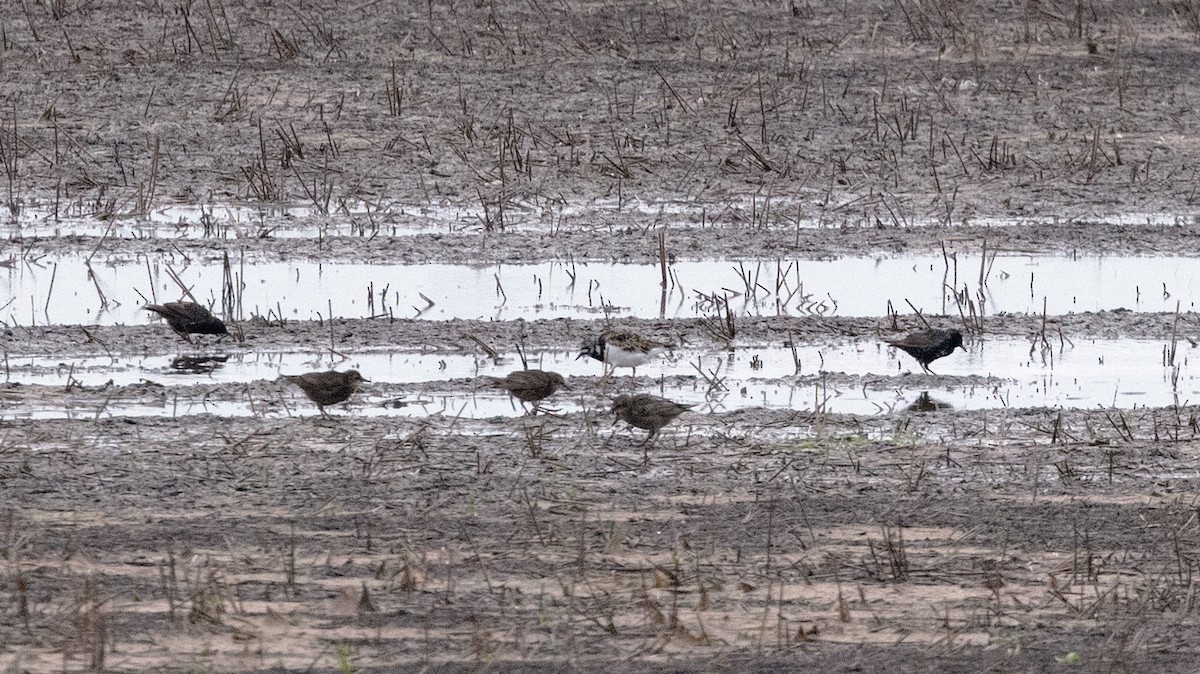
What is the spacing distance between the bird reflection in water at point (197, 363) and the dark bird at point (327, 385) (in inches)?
52.8

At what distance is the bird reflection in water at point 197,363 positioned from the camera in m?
10.2

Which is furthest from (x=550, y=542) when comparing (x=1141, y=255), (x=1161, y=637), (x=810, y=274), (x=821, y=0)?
(x=821, y=0)

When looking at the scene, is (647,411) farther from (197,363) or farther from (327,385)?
(197,363)

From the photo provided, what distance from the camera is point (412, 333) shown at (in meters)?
11.1

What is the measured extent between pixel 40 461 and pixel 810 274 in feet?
20.9

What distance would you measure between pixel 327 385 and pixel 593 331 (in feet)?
7.97

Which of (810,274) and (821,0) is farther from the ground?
(821,0)

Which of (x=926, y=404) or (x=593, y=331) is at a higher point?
(x=593, y=331)

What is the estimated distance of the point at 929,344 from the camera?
409 inches

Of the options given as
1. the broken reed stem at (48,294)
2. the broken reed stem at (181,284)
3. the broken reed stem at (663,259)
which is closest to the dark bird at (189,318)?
the broken reed stem at (181,284)

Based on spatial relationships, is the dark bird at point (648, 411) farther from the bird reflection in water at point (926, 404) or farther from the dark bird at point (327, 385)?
the bird reflection in water at point (926, 404)

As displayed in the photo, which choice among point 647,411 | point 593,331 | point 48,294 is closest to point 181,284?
point 48,294

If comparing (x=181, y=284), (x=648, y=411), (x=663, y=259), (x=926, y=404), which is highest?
(x=663, y=259)

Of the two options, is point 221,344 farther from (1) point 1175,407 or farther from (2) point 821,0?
(2) point 821,0
